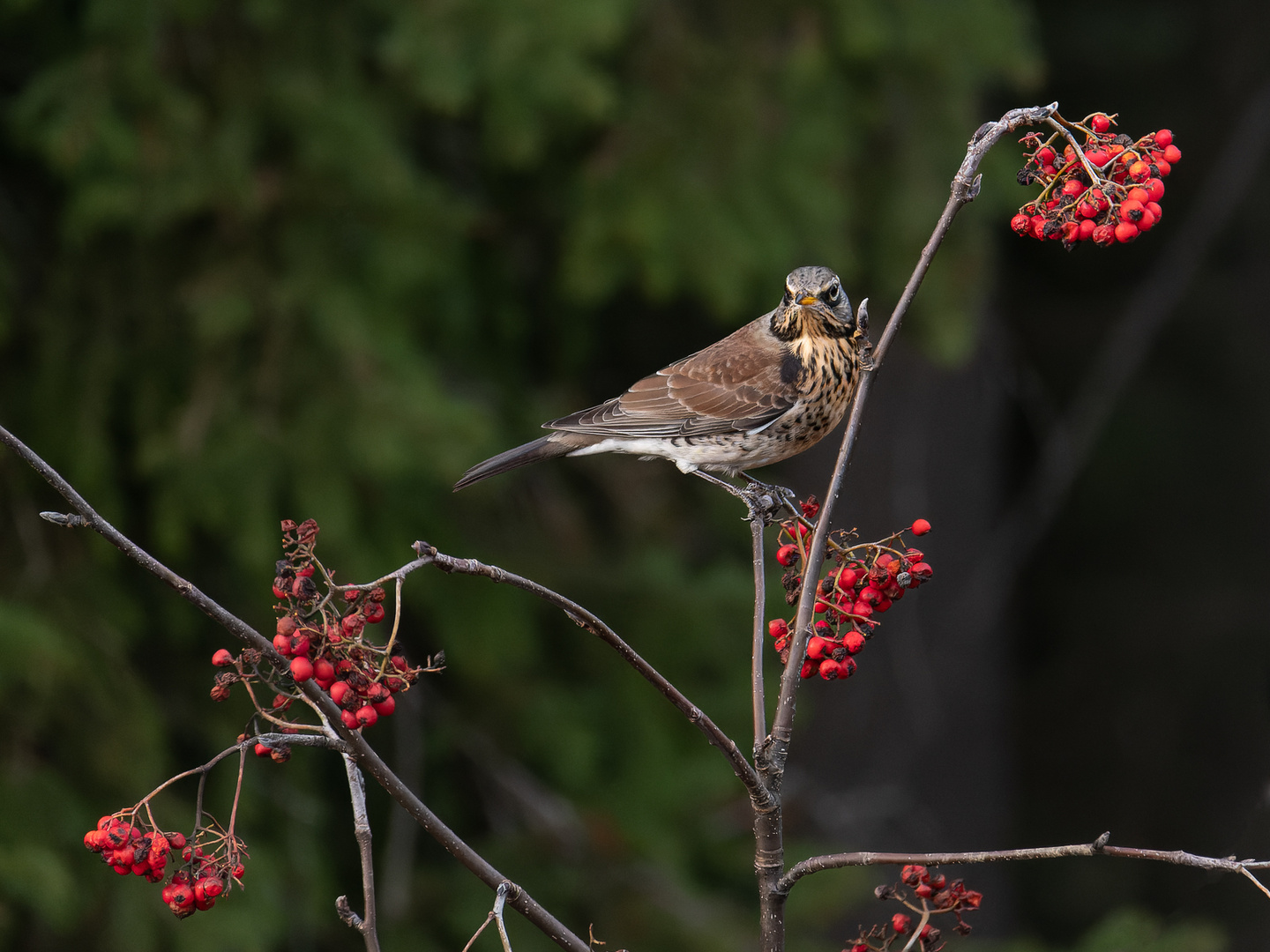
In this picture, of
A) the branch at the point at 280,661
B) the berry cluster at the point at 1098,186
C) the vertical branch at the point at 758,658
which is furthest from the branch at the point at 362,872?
the berry cluster at the point at 1098,186

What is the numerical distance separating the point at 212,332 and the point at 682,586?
1812 millimetres

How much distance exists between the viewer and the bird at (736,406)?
2418mm

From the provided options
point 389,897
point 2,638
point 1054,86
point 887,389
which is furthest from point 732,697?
point 1054,86

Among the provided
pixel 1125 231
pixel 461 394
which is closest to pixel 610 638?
pixel 1125 231

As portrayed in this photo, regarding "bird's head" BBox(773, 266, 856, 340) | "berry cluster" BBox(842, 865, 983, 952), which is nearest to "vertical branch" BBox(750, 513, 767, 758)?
"berry cluster" BBox(842, 865, 983, 952)

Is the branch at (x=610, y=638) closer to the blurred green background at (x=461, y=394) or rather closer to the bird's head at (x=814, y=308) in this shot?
the bird's head at (x=814, y=308)

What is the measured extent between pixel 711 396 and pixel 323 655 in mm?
1459

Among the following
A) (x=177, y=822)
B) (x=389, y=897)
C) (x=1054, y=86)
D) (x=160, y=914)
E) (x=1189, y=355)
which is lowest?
(x=389, y=897)

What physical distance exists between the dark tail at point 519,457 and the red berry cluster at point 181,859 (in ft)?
2.55

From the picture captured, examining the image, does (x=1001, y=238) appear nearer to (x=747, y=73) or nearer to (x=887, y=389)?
(x=887, y=389)

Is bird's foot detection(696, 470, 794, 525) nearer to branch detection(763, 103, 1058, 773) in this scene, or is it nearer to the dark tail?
the dark tail

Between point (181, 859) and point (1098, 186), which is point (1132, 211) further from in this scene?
point (181, 859)

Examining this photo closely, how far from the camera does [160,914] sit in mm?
3145

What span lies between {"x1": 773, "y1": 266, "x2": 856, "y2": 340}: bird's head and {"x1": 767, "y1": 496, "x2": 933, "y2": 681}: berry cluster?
22.6 inches
